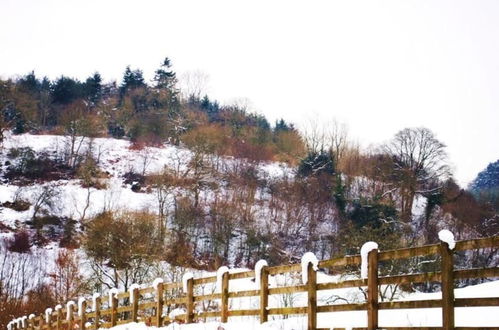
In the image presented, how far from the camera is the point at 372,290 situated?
754cm

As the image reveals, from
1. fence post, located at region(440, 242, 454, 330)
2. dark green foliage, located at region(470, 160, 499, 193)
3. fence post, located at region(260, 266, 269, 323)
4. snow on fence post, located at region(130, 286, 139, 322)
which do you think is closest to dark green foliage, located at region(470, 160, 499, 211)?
dark green foliage, located at region(470, 160, 499, 193)

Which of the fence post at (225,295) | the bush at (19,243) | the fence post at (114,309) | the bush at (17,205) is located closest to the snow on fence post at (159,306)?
the fence post at (225,295)

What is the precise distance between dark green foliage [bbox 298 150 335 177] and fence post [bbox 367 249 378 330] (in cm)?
6437

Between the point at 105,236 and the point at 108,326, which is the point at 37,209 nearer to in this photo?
the point at 105,236

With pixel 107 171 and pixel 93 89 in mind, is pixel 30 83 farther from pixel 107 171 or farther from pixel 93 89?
pixel 107 171

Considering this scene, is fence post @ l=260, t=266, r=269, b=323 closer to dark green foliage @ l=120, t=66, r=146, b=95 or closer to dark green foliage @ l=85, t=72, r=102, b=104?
dark green foliage @ l=85, t=72, r=102, b=104

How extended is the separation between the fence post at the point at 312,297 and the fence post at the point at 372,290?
1.29 meters

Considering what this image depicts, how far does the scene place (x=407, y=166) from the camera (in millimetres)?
69875

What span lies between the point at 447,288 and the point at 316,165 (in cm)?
6708

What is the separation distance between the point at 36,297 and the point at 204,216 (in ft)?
79.3

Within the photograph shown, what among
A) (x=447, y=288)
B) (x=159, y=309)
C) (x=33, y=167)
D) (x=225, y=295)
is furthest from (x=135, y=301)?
(x=33, y=167)

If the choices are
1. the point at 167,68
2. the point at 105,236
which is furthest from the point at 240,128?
the point at 105,236

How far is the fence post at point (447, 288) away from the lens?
645 cm

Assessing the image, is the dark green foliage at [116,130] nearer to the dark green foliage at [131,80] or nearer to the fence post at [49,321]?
the dark green foliage at [131,80]
